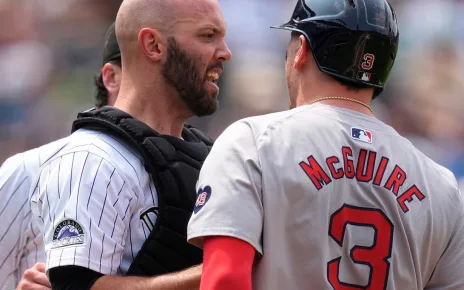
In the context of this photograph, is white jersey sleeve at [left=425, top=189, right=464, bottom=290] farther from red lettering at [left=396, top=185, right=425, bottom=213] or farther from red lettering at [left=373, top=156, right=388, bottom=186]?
red lettering at [left=373, top=156, right=388, bottom=186]

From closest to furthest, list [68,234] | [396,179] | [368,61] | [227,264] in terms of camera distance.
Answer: [227,264], [396,179], [368,61], [68,234]

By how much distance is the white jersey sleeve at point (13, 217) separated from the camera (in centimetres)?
304

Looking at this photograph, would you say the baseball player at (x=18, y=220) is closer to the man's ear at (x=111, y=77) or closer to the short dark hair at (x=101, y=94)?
the man's ear at (x=111, y=77)

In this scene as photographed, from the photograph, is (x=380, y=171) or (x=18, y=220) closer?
(x=380, y=171)

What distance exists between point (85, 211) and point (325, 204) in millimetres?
796

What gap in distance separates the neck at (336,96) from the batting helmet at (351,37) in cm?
4

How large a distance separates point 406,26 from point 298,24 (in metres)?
4.58

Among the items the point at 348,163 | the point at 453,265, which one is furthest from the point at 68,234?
the point at 453,265

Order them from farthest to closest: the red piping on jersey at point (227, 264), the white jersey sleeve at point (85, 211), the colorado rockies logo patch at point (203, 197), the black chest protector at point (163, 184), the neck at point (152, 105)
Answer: the neck at point (152, 105) → the black chest protector at point (163, 184) → the white jersey sleeve at point (85, 211) → the colorado rockies logo patch at point (203, 197) → the red piping on jersey at point (227, 264)

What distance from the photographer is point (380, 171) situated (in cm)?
226

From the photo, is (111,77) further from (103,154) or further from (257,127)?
(257,127)

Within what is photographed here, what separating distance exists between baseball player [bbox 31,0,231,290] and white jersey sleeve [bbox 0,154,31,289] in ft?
0.95

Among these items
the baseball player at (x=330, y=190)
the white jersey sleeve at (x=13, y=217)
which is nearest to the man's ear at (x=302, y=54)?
the baseball player at (x=330, y=190)

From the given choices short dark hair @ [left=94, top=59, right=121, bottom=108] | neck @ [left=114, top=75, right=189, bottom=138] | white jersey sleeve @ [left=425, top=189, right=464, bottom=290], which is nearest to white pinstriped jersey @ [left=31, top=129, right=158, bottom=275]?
neck @ [left=114, top=75, right=189, bottom=138]
